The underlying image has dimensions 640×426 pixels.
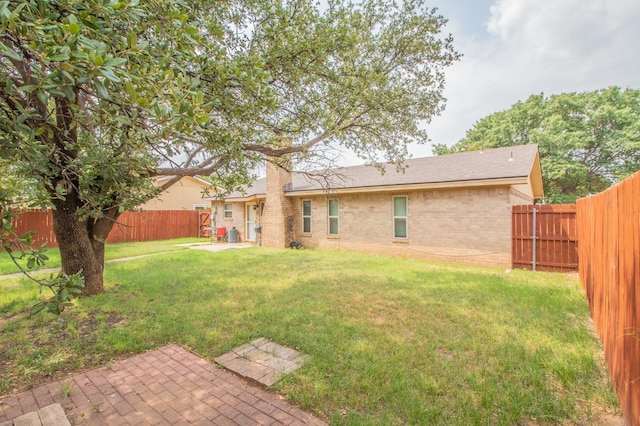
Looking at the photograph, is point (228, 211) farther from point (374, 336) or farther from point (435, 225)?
point (374, 336)

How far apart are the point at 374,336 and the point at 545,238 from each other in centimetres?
771

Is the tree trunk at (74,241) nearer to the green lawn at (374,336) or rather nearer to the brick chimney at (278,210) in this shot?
the green lawn at (374,336)

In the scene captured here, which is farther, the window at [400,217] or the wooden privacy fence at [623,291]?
the window at [400,217]

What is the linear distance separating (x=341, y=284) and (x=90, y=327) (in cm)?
478

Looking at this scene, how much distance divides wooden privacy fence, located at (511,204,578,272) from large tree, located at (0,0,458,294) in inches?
177

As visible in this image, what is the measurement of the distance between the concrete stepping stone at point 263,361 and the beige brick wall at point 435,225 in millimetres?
8211

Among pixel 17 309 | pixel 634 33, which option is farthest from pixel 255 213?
pixel 634 33

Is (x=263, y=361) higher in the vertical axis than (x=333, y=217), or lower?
lower

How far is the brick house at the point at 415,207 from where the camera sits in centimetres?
977

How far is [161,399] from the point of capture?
302 cm

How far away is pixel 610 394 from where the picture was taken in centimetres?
292

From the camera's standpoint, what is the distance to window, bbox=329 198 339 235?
13.8 metres

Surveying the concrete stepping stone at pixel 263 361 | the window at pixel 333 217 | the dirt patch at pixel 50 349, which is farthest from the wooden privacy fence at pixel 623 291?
the window at pixel 333 217

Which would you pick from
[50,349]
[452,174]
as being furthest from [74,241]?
[452,174]
